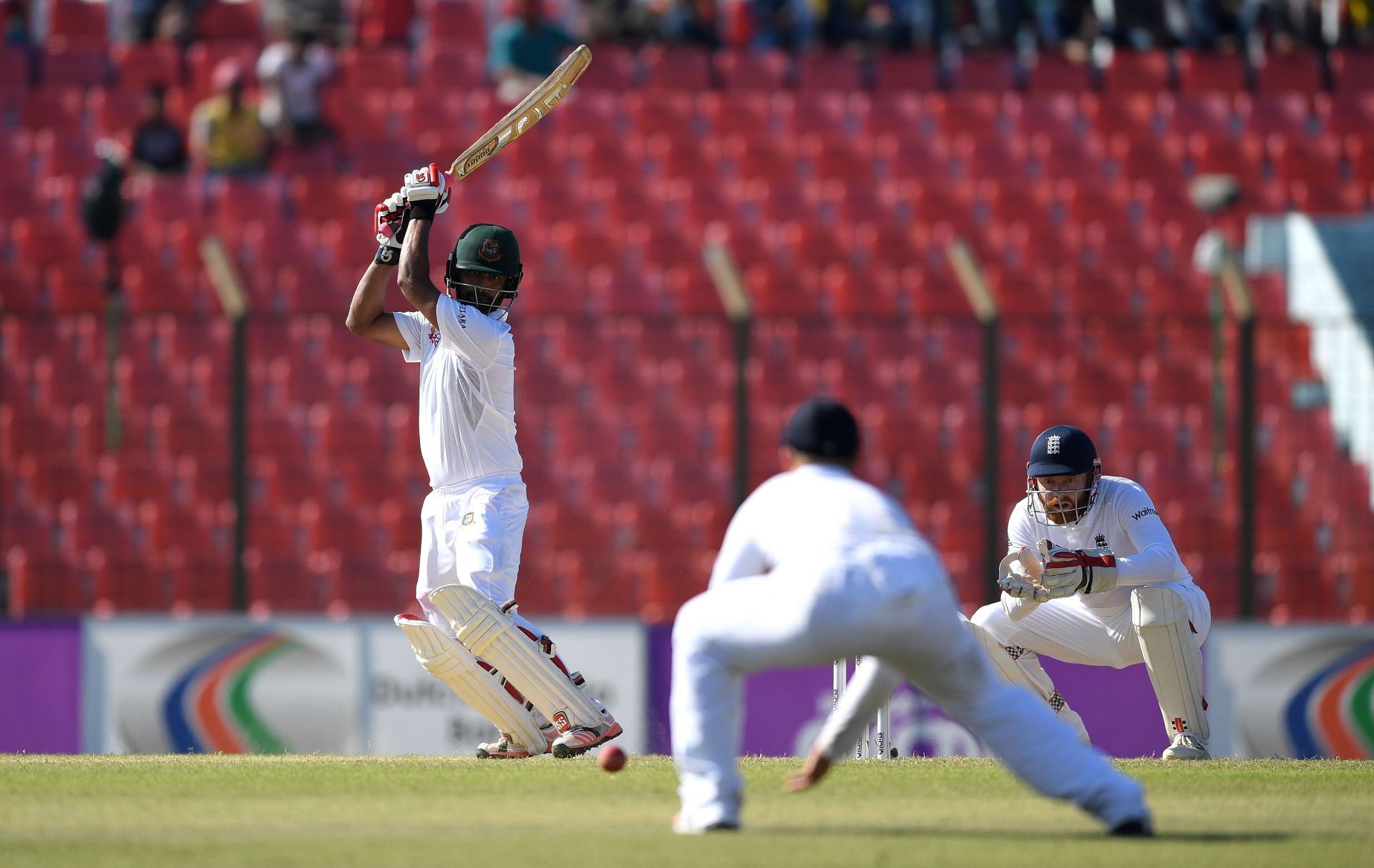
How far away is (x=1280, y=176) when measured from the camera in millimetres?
16203

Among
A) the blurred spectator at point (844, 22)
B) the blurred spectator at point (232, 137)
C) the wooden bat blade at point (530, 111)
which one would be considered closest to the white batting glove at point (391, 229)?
the wooden bat blade at point (530, 111)

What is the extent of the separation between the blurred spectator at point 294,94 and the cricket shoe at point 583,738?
10043mm

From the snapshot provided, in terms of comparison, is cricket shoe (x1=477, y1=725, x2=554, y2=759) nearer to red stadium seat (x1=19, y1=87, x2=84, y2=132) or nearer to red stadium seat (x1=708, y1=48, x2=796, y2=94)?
red stadium seat (x1=708, y1=48, x2=796, y2=94)

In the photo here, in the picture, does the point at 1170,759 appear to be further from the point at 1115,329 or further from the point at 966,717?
the point at 1115,329

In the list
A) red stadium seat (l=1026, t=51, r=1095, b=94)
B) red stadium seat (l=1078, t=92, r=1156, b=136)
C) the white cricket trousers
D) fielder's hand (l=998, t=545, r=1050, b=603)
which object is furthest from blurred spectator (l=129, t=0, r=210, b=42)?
the white cricket trousers

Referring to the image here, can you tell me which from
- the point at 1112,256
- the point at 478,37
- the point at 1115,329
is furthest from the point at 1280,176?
the point at 478,37

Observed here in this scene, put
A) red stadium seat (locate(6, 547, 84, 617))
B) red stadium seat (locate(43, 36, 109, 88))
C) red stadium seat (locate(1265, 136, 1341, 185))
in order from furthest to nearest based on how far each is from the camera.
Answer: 1. red stadium seat (locate(43, 36, 109, 88))
2. red stadium seat (locate(1265, 136, 1341, 185))
3. red stadium seat (locate(6, 547, 84, 617))

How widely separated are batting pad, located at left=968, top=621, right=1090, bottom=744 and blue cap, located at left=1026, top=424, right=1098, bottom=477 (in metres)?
0.73

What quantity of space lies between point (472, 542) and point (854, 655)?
2.07m

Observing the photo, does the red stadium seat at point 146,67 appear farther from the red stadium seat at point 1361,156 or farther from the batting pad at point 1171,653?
the batting pad at point 1171,653

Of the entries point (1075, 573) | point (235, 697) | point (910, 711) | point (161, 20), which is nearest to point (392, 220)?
point (1075, 573)

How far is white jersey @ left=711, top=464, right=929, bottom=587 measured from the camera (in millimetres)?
5109

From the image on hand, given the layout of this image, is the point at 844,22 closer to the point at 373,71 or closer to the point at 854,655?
the point at 373,71

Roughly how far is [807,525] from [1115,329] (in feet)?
24.6
